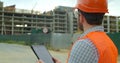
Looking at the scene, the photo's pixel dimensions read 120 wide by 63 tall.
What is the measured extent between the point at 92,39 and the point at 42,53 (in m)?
0.89

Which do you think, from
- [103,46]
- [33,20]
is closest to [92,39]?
[103,46]

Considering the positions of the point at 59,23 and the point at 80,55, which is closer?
the point at 80,55

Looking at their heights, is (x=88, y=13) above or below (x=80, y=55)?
above

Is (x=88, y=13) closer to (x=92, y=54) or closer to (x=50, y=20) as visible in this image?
(x=92, y=54)

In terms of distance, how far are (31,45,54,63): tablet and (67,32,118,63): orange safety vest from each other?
27.3 inches

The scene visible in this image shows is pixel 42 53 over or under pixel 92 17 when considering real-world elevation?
under

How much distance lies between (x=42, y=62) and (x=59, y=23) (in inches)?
5356

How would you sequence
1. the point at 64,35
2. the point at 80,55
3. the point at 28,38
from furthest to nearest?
the point at 28,38 → the point at 64,35 → the point at 80,55

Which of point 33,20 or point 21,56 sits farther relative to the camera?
point 33,20

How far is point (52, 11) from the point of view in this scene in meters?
137

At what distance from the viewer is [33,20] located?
134625mm

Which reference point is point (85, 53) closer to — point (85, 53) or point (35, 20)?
point (85, 53)

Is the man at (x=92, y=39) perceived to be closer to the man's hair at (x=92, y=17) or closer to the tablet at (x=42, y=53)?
the man's hair at (x=92, y=17)

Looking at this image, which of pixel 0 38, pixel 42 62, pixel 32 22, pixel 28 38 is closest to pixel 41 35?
pixel 28 38
